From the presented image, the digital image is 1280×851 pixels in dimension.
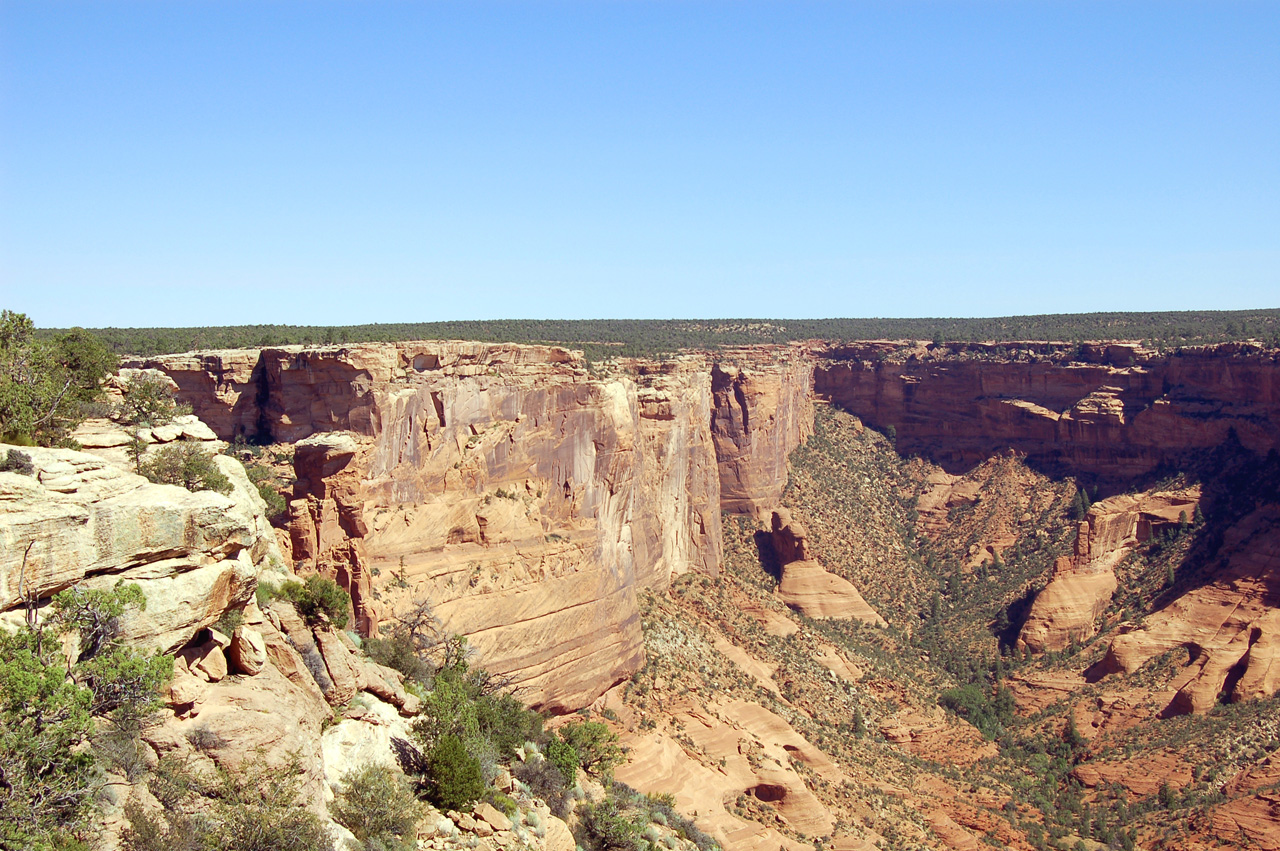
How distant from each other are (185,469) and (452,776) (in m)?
7.41

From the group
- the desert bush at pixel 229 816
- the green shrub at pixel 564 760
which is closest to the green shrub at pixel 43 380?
the desert bush at pixel 229 816

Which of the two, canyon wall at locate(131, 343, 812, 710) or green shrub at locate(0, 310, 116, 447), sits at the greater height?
green shrub at locate(0, 310, 116, 447)

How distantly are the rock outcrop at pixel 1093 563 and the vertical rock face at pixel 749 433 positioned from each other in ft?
64.2

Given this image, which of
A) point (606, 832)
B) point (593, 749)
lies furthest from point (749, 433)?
point (606, 832)

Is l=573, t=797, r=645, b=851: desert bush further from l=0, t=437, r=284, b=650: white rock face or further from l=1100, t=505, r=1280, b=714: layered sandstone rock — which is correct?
l=1100, t=505, r=1280, b=714: layered sandstone rock

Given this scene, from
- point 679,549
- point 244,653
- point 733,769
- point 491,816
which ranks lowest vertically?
point 733,769

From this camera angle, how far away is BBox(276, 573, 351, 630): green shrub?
19.7 metres

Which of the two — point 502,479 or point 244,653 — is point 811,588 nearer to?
point 502,479

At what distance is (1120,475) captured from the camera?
71.9m

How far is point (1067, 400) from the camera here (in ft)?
253

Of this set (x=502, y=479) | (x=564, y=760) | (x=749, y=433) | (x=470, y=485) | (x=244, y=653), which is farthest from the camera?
(x=749, y=433)

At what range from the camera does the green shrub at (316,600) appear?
19734 millimetres

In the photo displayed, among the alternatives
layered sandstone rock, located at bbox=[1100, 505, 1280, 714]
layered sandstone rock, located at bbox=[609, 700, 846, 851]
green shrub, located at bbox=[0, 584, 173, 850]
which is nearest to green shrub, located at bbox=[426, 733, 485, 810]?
green shrub, located at bbox=[0, 584, 173, 850]

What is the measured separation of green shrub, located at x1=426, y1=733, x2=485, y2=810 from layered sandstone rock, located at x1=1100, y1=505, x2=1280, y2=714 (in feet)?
151
